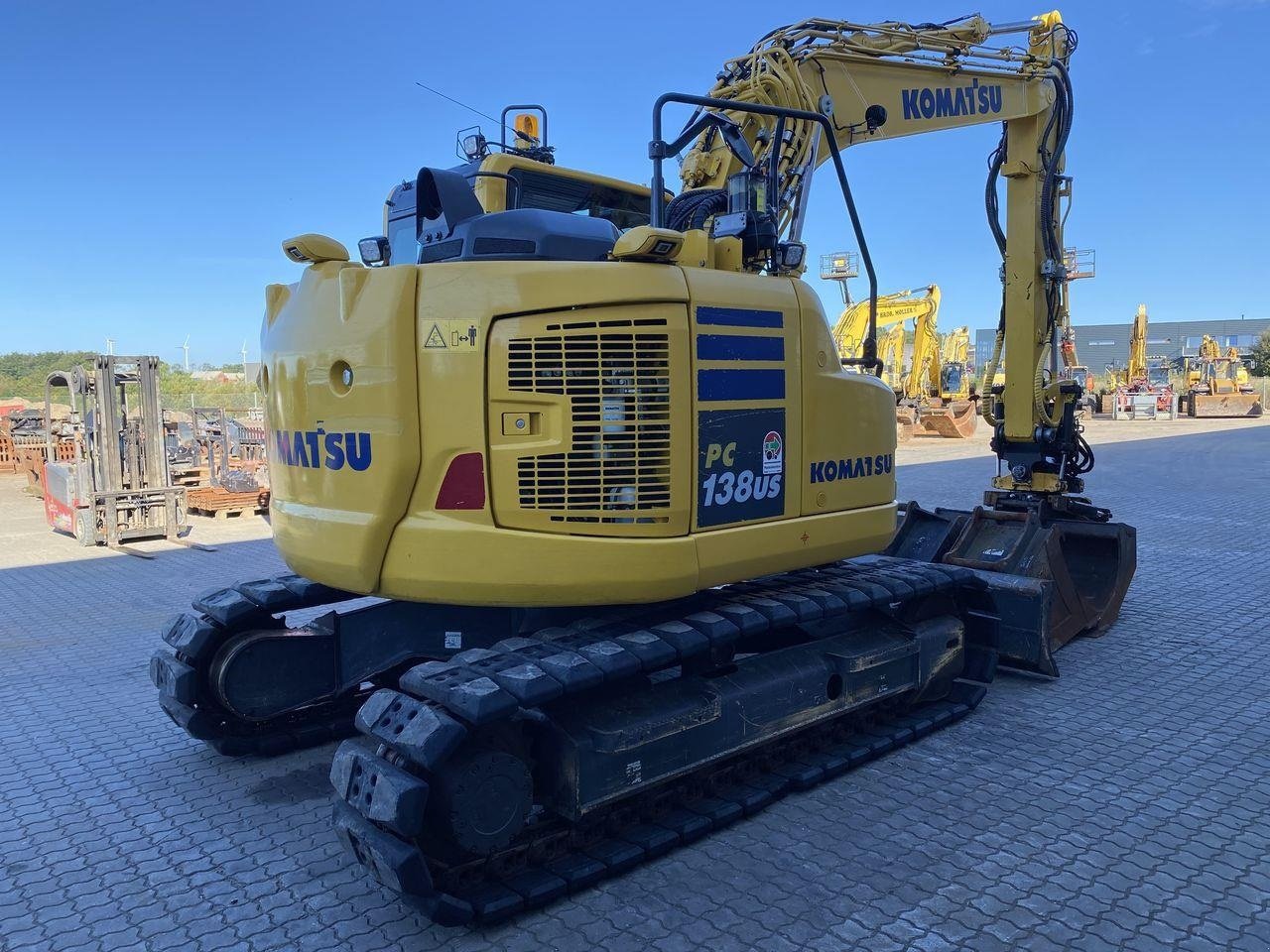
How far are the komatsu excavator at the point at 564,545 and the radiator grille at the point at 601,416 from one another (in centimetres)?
1

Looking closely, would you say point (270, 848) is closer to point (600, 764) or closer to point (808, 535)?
point (600, 764)

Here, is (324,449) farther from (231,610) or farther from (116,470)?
(116,470)

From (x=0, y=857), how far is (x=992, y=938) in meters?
3.91

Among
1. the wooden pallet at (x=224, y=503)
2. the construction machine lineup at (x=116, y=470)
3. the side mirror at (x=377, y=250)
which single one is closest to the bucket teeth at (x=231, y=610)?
the side mirror at (x=377, y=250)

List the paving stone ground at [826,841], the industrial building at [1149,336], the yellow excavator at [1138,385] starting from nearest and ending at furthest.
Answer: the paving stone ground at [826,841] → the yellow excavator at [1138,385] → the industrial building at [1149,336]

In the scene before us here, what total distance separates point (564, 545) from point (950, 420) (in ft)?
94.9

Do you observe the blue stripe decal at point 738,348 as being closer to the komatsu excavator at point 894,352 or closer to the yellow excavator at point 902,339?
the yellow excavator at point 902,339

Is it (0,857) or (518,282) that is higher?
(518,282)

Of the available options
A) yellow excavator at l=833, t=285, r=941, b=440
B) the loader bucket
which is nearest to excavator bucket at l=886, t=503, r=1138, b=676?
yellow excavator at l=833, t=285, r=941, b=440

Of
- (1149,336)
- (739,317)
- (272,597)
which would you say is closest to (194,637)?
(272,597)

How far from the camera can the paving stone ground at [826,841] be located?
318 centimetres

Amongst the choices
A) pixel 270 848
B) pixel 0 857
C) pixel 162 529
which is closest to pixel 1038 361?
pixel 270 848

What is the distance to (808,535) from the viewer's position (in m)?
4.25

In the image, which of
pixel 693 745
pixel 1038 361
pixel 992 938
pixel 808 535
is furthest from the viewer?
pixel 1038 361
